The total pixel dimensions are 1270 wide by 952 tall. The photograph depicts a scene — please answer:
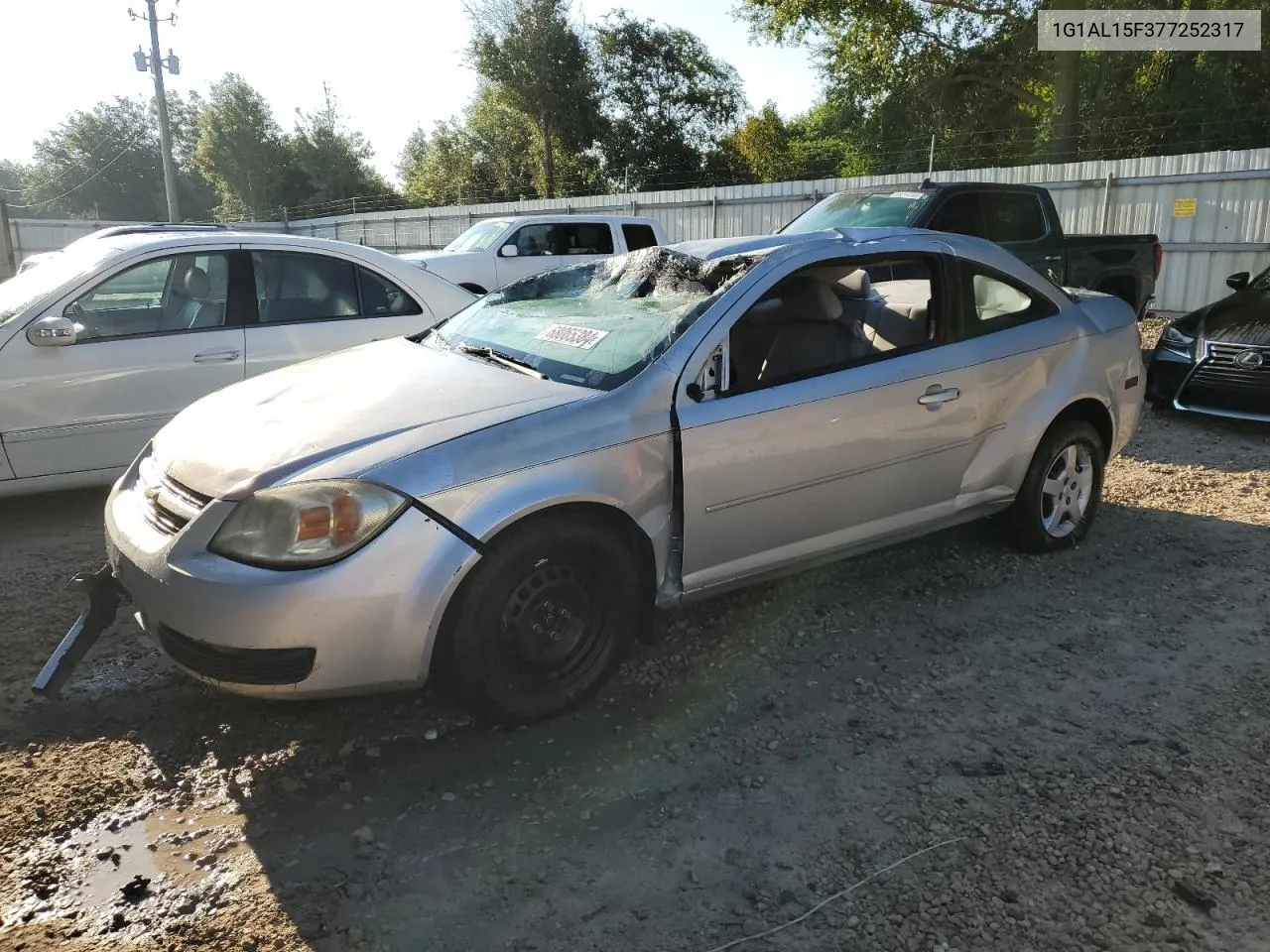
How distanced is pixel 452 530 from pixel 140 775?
1273mm

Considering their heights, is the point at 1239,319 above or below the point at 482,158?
below

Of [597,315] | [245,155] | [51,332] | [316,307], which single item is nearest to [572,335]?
[597,315]

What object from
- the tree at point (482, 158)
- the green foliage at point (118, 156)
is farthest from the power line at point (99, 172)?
the tree at point (482, 158)

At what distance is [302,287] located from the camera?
5.71 metres

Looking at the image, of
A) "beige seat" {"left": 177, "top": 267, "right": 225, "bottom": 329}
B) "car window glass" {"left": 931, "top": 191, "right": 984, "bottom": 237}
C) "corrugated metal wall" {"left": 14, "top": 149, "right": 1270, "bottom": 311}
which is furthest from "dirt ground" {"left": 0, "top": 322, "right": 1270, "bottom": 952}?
"corrugated metal wall" {"left": 14, "top": 149, "right": 1270, "bottom": 311}

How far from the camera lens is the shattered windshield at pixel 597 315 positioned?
3.40 metres

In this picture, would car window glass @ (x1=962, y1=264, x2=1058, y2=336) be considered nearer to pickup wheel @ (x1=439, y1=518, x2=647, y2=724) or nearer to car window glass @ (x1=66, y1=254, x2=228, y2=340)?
pickup wheel @ (x1=439, y1=518, x2=647, y2=724)

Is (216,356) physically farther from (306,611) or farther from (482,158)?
(482,158)

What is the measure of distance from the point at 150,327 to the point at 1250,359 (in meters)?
7.62

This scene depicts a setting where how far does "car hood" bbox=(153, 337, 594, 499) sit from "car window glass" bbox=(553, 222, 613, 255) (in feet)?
29.1

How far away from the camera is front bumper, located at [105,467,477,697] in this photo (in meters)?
2.65

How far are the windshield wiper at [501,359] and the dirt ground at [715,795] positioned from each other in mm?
1198

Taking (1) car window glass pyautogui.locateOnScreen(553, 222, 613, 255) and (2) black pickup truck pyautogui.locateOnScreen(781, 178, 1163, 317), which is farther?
(1) car window glass pyautogui.locateOnScreen(553, 222, 613, 255)

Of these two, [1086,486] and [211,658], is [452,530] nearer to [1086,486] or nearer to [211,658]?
[211,658]
